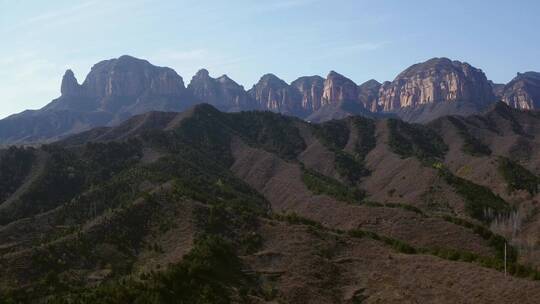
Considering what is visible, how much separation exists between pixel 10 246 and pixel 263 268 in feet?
133

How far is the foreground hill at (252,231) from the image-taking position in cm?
5809

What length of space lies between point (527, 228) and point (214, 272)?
70.9 meters

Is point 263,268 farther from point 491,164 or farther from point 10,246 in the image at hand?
point 491,164

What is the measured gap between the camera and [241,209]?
278ft

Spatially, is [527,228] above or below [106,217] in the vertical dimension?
below

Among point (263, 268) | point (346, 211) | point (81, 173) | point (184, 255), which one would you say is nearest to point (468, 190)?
point (346, 211)

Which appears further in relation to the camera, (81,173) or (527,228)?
(81,173)

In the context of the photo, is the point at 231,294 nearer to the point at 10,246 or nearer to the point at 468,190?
the point at 10,246

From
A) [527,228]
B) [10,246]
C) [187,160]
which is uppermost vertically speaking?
[187,160]

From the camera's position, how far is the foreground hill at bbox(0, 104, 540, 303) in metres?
58.1

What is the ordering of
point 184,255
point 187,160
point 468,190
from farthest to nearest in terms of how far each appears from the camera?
1. point 187,160
2. point 468,190
3. point 184,255

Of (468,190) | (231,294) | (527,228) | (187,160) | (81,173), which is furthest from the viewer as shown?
(187,160)

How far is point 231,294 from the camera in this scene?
58062mm

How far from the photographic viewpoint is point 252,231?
77.5 metres
